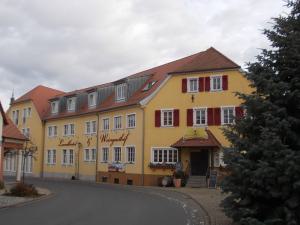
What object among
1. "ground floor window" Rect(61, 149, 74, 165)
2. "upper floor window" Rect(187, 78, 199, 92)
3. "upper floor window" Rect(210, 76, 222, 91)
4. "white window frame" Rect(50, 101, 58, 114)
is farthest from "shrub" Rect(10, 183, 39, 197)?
"white window frame" Rect(50, 101, 58, 114)

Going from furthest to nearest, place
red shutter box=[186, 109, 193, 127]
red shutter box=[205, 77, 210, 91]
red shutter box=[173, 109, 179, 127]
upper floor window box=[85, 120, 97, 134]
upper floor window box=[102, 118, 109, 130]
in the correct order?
1. upper floor window box=[85, 120, 97, 134]
2. upper floor window box=[102, 118, 109, 130]
3. red shutter box=[173, 109, 179, 127]
4. red shutter box=[186, 109, 193, 127]
5. red shutter box=[205, 77, 210, 91]

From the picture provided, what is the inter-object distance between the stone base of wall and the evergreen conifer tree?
25920 mm

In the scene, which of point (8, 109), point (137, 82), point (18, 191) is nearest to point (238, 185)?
point (18, 191)

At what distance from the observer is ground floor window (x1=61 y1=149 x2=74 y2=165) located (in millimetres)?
48062

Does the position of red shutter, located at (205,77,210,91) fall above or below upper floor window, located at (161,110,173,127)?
above

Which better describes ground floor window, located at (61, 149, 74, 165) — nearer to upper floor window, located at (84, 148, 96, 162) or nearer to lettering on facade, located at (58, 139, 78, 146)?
lettering on facade, located at (58, 139, 78, 146)

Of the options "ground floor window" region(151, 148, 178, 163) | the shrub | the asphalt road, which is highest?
"ground floor window" region(151, 148, 178, 163)

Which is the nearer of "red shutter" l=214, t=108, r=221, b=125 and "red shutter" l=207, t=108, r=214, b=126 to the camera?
"red shutter" l=214, t=108, r=221, b=125

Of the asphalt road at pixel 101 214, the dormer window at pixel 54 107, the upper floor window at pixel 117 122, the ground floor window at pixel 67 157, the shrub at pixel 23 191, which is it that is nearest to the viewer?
the asphalt road at pixel 101 214

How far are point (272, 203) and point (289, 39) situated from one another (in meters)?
3.75

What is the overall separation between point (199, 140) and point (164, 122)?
3825 mm

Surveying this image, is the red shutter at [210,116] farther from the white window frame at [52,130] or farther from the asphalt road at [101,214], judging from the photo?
the white window frame at [52,130]

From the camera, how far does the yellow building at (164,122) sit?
36156mm

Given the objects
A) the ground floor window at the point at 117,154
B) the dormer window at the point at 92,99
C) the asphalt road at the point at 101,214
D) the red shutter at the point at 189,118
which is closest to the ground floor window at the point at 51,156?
the dormer window at the point at 92,99
